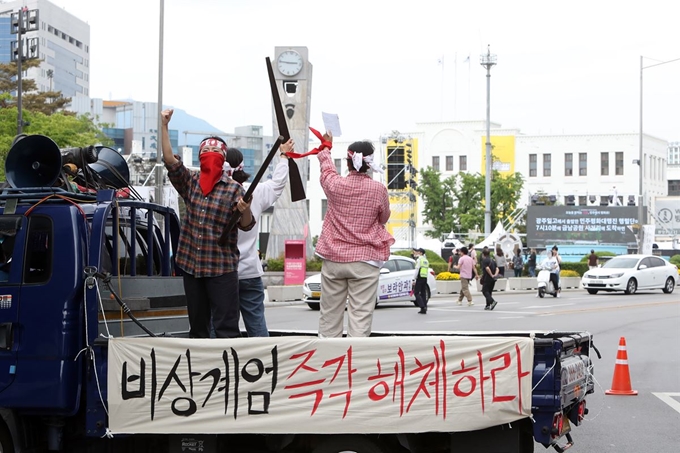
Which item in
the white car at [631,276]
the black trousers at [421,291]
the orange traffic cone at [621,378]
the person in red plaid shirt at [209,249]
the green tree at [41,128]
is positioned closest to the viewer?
the person in red plaid shirt at [209,249]

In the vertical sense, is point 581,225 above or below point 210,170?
above

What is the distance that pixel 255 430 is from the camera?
6.10 meters

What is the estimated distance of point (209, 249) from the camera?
263 inches

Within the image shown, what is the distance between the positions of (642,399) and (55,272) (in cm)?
825

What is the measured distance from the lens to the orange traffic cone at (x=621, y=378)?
12.5m

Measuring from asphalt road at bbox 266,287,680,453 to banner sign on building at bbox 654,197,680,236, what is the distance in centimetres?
5329

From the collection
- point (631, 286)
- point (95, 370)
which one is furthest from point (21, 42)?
point (95, 370)

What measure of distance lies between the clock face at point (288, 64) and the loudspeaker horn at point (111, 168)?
1342 inches

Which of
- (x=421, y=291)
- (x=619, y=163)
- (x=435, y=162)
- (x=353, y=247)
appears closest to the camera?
(x=353, y=247)

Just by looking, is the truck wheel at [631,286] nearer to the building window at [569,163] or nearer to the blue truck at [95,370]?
the blue truck at [95,370]

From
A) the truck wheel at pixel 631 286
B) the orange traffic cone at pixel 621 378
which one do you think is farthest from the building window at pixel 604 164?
the orange traffic cone at pixel 621 378

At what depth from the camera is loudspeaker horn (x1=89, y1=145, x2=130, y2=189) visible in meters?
7.77

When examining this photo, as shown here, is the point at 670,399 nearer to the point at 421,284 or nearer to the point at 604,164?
the point at 421,284

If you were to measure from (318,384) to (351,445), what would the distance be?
16.2 inches
